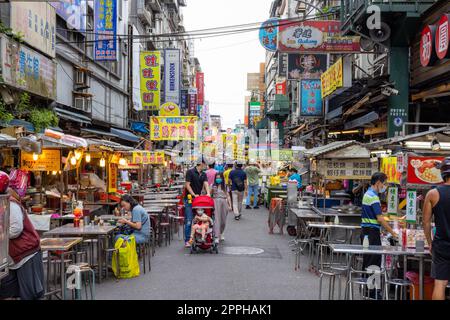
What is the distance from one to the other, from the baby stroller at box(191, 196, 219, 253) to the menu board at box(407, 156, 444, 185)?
532 centimetres

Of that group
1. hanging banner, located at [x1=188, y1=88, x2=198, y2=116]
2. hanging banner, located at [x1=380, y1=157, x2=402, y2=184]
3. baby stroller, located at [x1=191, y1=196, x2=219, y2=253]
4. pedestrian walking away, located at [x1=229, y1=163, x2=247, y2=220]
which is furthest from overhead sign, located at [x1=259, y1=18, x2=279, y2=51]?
hanging banner, located at [x1=188, y1=88, x2=198, y2=116]

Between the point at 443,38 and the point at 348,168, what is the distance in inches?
148

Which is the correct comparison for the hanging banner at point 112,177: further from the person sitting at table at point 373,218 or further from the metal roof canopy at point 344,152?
the person sitting at table at point 373,218

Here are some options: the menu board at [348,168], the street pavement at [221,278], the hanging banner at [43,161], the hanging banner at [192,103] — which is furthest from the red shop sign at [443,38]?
the hanging banner at [192,103]

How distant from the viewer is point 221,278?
941cm

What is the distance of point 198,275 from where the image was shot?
962 centimetres

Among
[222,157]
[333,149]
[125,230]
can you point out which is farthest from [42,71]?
[222,157]

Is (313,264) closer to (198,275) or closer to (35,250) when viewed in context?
(198,275)

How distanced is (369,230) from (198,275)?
331 cm

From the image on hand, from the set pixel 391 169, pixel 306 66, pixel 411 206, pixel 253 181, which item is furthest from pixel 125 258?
pixel 306 66

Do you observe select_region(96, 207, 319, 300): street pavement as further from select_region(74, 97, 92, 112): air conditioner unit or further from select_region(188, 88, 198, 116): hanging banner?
select_region(188, 88, 198, 116): hanging banner

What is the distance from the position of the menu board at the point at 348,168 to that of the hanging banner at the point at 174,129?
11740 millimetres

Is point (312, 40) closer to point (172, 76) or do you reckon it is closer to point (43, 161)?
point (43, 161)

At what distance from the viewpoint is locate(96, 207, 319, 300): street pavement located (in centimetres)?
828
